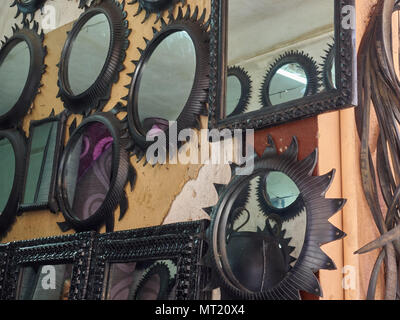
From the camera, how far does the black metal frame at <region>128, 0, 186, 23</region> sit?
252 cm

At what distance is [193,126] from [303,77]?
0.52 meters

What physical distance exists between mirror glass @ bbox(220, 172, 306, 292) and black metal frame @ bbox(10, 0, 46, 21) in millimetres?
1965

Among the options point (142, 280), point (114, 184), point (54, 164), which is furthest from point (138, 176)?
point (54, 164)

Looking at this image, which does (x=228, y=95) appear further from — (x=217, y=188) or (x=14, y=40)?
(x=14, y=40)

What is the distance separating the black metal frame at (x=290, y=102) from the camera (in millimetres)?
1772

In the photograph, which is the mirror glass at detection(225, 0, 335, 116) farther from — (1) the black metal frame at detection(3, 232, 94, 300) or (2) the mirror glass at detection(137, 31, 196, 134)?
(1) the black metal frame at detection(3, 232, 94, 300)

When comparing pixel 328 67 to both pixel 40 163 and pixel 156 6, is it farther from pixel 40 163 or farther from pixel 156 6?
pixel 40 163

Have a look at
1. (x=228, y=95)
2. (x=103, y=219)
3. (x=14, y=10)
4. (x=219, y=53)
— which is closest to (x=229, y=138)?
(x=228, y=95)

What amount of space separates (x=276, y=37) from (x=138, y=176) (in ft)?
2.68

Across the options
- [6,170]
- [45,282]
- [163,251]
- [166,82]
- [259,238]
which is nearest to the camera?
[259,238]

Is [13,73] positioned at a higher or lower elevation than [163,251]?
higher

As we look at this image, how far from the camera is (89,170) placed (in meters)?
2.68

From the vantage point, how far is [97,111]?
2.72m

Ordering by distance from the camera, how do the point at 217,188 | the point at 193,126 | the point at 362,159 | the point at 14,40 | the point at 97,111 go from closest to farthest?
the point at 362,159, the point at 217,188, the point at 193,126, the point at 97,111, the point at 14,40
